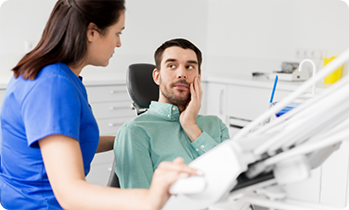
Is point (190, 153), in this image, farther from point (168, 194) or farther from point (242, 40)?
point (242, 40)

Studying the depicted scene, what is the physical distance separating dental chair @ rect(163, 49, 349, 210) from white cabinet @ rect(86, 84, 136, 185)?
2.51m

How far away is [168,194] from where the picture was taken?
24.3 inches

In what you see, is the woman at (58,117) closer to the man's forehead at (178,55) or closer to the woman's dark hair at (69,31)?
the woman's dark hair at (69,31)

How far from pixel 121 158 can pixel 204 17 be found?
3.21 m

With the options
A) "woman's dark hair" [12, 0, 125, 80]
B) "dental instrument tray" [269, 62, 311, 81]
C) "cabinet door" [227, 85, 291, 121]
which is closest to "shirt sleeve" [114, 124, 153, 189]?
"woman's dark hair" [12, 0, 125, 80]

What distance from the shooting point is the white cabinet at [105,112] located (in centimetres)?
305

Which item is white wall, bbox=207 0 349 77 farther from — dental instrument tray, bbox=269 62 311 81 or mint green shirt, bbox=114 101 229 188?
mint green shirt, bbox=114 101 229 188

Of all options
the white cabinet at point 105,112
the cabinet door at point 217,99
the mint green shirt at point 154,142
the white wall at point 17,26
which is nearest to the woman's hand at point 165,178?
the mint green shirt at point 154,142

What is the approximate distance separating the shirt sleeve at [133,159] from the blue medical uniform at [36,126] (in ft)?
0.85

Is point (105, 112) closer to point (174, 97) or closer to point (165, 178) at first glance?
point (174, 97)

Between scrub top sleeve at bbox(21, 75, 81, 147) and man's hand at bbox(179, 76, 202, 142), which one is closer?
scrub top sleeve at bbox(21, 75, 81, 147)

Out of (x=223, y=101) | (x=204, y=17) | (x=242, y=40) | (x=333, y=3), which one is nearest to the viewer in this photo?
(x=333, y=3)

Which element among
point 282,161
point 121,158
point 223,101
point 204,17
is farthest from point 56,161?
point 204,17

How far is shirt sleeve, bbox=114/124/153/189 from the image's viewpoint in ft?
4.14
